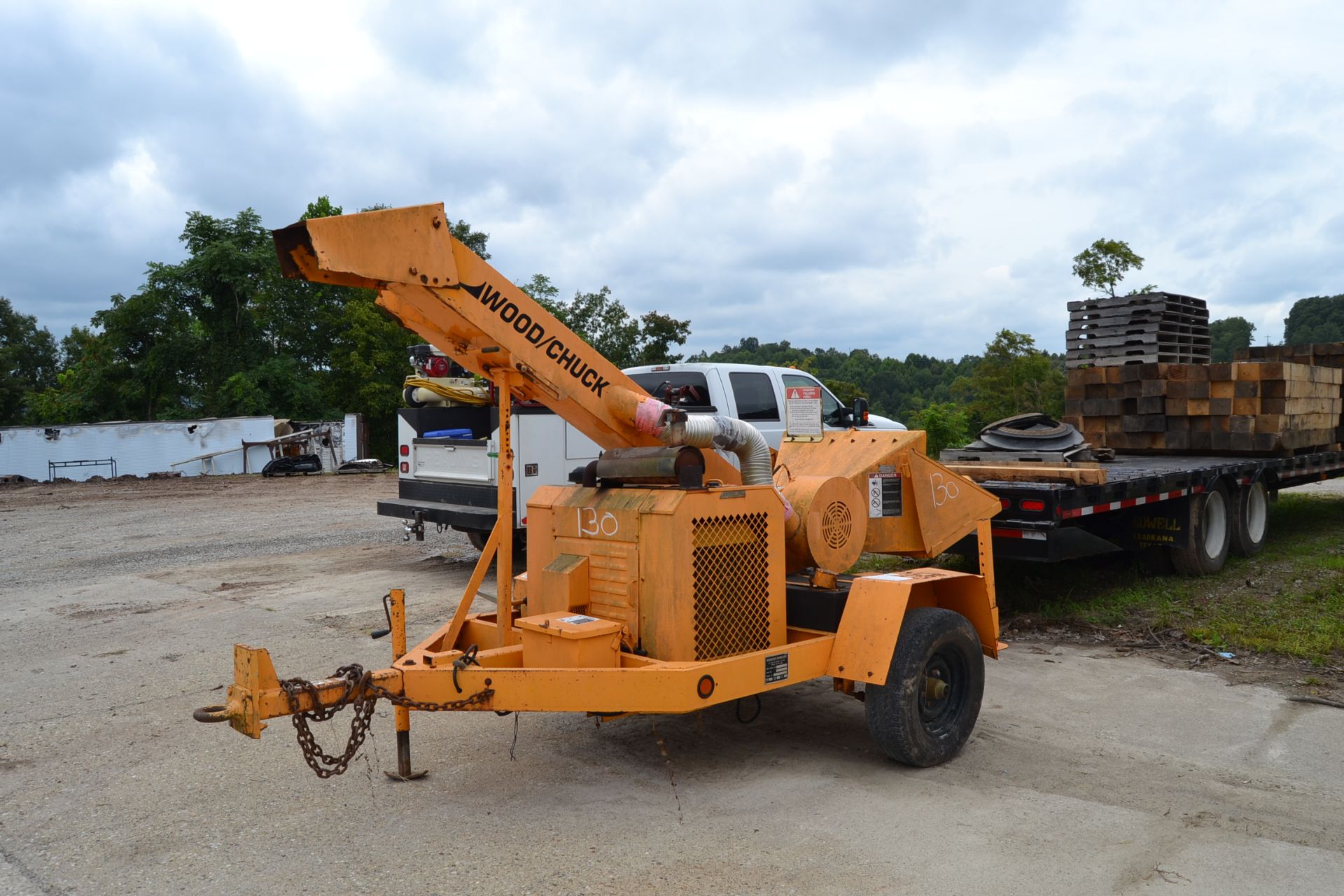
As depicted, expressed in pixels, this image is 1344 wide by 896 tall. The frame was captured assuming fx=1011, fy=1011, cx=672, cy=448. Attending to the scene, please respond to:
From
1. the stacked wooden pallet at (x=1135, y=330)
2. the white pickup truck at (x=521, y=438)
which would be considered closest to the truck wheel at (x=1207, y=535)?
the stacked wooden pallet at (x=1135, y=330)

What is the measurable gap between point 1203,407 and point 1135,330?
1.15 metres

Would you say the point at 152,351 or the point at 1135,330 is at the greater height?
the point at 152,351

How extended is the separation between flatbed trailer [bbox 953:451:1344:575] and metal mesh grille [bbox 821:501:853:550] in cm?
227

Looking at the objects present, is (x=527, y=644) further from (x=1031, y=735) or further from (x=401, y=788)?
(x=1031, y=735)

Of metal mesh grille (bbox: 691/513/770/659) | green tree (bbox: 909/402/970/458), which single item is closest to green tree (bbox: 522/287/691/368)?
green tree (bbox: 909/402/970/458)

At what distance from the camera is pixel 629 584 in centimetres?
464

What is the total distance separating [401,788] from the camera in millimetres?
4656

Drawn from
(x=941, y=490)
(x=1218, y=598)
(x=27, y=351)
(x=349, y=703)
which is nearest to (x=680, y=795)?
(x=349, y=703)

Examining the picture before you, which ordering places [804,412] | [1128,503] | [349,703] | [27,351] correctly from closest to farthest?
[349,703] < [804,412] < [1128,503] < [27,351]

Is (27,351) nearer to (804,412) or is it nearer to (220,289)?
(220,289)

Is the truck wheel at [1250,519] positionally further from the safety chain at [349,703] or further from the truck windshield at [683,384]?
the safety chain at [349,703]

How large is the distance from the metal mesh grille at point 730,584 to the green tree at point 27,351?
184 ft

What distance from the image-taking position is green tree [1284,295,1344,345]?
58625 mm

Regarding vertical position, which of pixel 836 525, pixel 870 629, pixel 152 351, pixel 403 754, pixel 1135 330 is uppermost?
pixel 152 351
